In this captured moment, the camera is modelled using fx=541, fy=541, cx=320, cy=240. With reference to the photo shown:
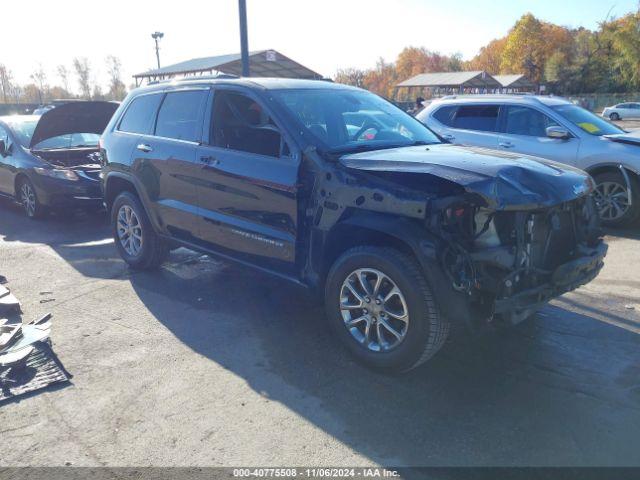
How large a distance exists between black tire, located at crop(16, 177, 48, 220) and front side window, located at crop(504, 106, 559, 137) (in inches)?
287

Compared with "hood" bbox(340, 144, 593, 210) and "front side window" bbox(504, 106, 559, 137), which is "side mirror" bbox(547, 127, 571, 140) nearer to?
"front side window" bbox(504, 106, 559, 137)

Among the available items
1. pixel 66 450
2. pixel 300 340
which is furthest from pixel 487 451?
pixel 66 450

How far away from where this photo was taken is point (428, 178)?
10.9 ft

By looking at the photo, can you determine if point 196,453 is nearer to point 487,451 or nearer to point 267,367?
point 267,367

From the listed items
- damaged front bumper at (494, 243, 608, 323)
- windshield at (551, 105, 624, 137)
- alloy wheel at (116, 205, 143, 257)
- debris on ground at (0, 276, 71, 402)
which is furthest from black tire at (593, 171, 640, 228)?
debris on ground at (0, 276, 71, 402)

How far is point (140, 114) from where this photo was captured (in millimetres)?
5754

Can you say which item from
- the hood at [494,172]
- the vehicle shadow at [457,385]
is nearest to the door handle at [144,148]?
the vehicle shadow at [457,385]

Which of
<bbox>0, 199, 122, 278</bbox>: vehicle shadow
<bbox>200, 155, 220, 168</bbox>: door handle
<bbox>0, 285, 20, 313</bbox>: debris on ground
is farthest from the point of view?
<bbox>0, 199, 122, 278</bbox>: vehicle shadow

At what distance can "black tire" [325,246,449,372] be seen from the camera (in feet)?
10.9

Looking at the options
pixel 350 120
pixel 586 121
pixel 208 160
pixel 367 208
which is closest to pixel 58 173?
pixel 208 160

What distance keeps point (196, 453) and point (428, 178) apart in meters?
2.07

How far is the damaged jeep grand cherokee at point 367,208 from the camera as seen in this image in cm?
327

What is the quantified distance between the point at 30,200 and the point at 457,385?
25.2ft

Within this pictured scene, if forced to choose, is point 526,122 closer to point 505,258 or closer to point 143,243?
point 505,258
